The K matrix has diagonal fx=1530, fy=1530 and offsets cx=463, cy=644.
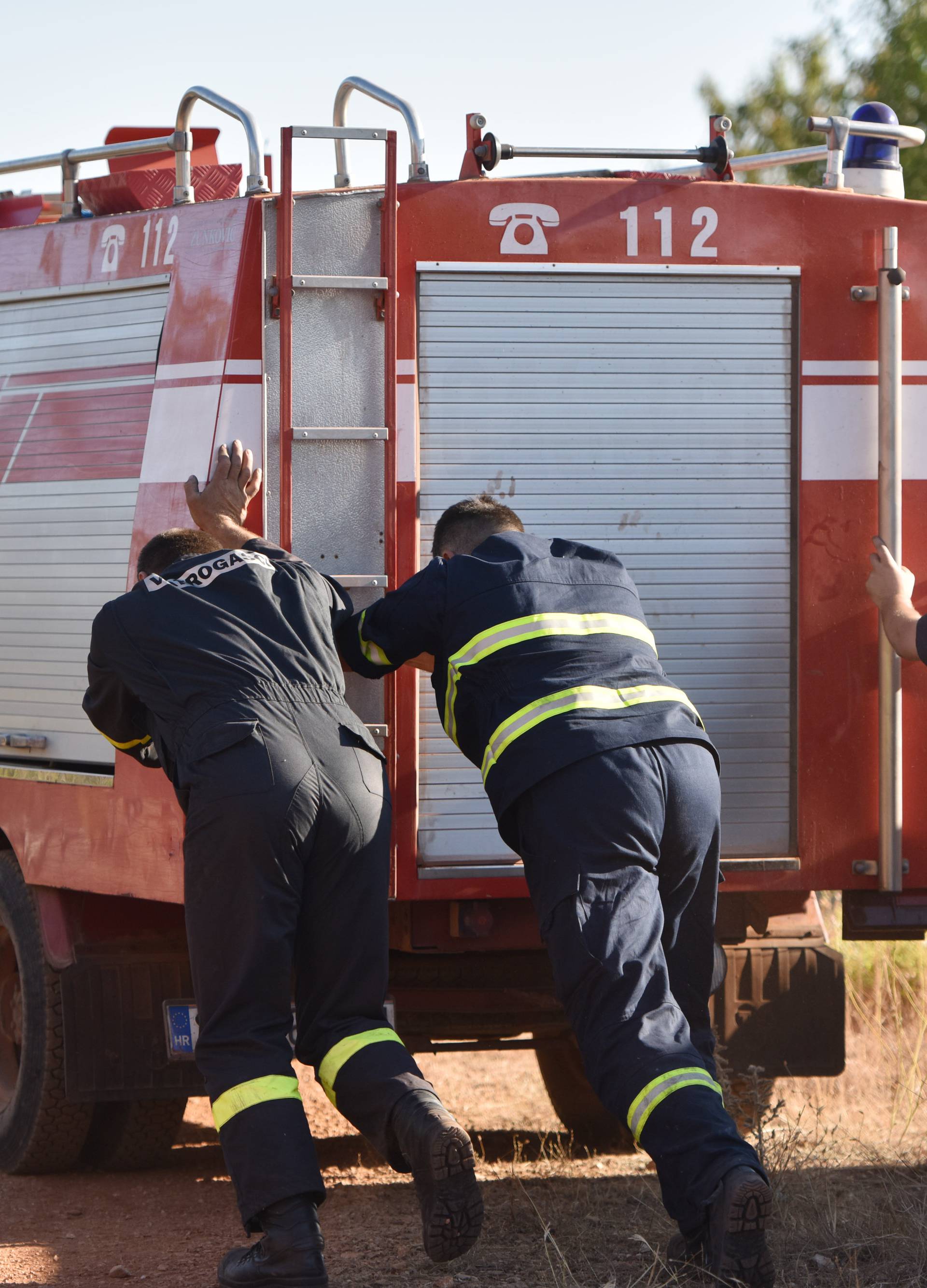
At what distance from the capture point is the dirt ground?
3.86 metres

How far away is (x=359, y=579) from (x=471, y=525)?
40 centimetres

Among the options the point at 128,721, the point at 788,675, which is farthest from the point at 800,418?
the point at 128,721

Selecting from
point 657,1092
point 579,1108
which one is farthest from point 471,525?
point 579,1108

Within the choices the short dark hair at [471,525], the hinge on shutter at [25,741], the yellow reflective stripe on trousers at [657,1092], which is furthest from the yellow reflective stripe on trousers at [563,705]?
the hinge on shutter at [25,741]

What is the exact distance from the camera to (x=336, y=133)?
14.4 feet

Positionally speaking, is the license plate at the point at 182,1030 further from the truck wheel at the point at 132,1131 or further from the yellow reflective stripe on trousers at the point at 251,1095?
the yellow reflective stripe on trousers at the point at 251,1095

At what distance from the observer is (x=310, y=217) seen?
4.39 metres

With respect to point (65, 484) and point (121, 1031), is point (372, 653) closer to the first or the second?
point (65, 484)

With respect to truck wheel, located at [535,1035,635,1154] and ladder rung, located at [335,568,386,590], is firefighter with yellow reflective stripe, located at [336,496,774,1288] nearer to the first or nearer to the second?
ladder rung, located at [335,568,386,590]

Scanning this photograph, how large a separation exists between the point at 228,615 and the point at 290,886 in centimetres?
70

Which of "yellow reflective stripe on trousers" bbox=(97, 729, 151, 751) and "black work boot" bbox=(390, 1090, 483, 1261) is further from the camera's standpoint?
"yellow reflective stripe on trousers" bbox=(97, 729, 151, 751)

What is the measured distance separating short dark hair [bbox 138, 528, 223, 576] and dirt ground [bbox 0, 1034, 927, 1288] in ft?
6.18

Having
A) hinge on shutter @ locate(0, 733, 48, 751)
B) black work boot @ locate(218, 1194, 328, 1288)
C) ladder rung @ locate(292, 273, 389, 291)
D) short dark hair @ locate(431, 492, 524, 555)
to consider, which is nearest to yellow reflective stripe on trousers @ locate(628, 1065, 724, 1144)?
black work boot @ locate(218, 1194, 328, 1288)

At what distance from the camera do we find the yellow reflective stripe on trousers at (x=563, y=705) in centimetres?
374
